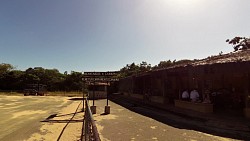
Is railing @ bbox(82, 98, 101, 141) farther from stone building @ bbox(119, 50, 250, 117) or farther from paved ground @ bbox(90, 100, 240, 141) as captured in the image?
stone building @ bbox(119, 50, 250, 117)

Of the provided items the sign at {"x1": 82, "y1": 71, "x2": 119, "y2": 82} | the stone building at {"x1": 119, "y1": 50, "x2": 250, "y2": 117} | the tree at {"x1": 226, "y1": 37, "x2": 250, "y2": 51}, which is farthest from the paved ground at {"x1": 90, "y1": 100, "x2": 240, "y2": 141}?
the tree at {"x1": 226, "y1": 37, "x2": 250, "y2": 51}

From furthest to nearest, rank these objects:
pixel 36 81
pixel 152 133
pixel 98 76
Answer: pixel 36 81 → pixel 98 76 → pixel 152 133

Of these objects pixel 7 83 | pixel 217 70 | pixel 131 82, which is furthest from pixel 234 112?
pixel 7 83

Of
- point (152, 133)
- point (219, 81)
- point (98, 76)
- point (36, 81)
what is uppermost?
point (36, 81)

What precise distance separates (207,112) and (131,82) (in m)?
24.0

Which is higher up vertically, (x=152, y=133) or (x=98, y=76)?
(x=98, y=76)

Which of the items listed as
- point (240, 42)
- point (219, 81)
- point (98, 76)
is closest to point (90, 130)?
point (98, 76)

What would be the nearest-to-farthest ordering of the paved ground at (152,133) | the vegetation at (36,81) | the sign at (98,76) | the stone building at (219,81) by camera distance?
the paved ground at (152,133) < the stone building at (219,81) < the sign at (98,76) < the vegetation at (36,81)

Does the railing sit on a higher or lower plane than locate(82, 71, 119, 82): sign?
lower

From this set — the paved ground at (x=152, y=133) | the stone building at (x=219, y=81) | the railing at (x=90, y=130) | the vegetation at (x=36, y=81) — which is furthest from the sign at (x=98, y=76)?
the vegetation at (x=36, y=81)

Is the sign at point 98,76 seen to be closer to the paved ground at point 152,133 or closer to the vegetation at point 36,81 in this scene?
the paved ground at point 152,133

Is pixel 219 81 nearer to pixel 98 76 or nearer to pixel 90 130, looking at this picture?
pixel 98 76

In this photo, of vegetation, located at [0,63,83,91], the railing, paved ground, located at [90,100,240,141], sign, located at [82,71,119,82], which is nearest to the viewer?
the railing

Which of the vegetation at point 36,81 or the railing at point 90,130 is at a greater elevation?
the vegetation at point 36,81
